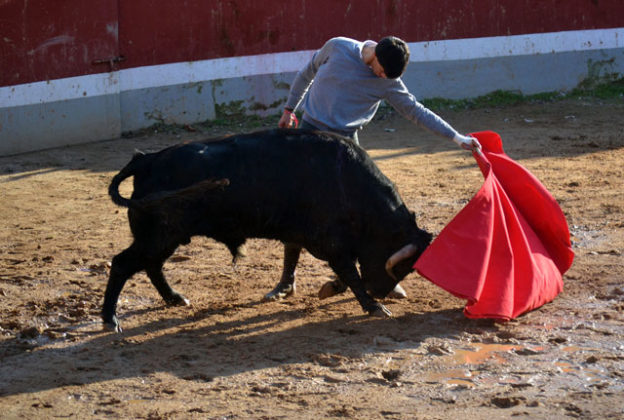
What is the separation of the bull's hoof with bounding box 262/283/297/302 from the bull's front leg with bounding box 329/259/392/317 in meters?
0.50

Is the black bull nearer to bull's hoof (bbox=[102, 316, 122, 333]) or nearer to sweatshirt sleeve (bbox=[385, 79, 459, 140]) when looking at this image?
bull's hoof (bbox=[102, 316, 122, 333])

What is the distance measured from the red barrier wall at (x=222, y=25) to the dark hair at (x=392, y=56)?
5175mm

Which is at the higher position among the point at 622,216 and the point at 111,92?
the point at 111,92

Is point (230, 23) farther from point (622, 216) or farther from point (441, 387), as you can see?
point (441, 387)

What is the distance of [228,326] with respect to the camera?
463cm

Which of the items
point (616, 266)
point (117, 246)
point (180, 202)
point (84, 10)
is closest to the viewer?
point (180, 202)

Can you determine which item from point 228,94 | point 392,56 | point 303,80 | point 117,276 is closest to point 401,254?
point 392,56

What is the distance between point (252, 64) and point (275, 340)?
Result: 6.20 m

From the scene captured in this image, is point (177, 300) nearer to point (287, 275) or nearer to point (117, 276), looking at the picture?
point (117, 276)

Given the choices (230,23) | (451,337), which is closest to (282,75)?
(230,23)

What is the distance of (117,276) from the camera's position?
4512 mm

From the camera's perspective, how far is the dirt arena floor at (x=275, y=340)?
3656mm

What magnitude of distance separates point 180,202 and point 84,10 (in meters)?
5.27

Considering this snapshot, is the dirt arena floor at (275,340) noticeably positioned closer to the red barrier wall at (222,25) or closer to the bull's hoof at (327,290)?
the bull's hoof at (327,290)
